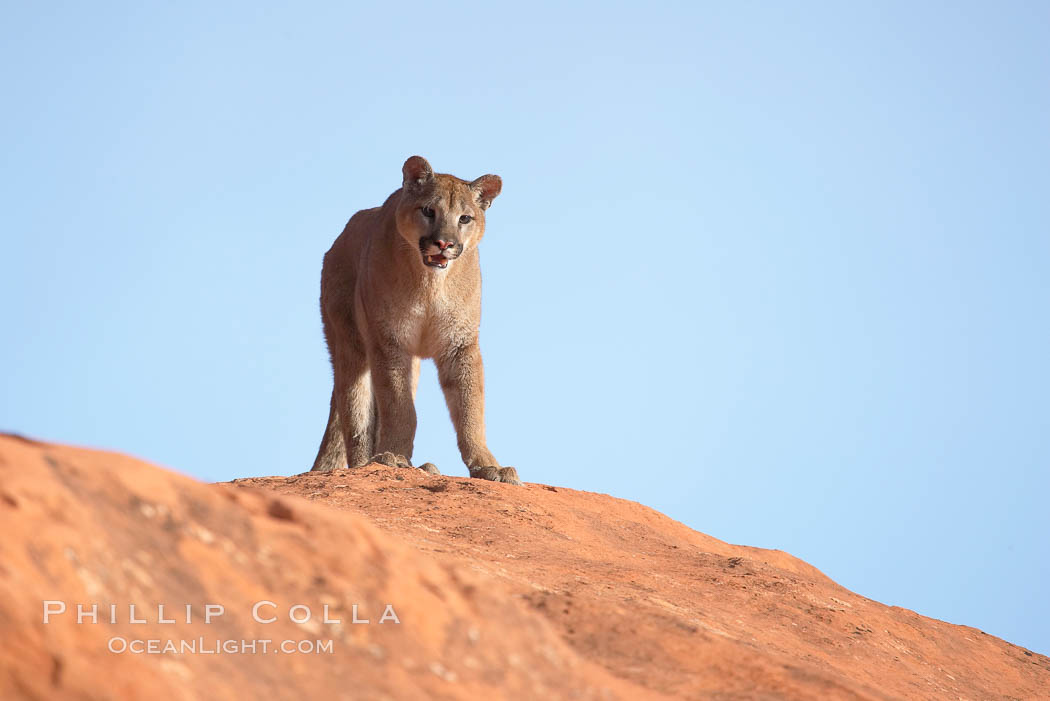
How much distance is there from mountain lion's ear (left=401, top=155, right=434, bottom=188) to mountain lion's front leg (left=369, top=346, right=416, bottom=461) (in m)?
1.47

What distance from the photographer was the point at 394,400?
8961 millimetres

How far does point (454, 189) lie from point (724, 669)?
5650 mm

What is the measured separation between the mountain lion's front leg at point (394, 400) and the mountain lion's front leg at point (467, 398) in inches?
13.4

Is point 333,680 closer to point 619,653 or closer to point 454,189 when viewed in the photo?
point 619,653

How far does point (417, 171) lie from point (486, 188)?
24.8 inches

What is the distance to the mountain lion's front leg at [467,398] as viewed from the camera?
9.02 metres

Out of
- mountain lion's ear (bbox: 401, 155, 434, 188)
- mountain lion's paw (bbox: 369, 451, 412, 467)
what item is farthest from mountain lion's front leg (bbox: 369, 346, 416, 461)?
mountain lion's ear (bbox: 401, 155, 434, 188)

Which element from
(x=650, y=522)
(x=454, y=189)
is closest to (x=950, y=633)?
(x=650, y=522)

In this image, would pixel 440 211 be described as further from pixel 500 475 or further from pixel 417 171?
pixel 500 475

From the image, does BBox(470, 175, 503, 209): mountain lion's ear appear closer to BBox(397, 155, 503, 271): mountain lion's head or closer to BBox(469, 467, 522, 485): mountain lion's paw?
BBox(397, 155, 503, 271): mountain lion's head

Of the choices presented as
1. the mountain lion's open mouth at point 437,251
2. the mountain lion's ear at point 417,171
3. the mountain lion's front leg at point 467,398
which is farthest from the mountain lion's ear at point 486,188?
the mountain lion's front leg at point 467,398

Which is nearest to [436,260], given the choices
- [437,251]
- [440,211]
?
[437,251]

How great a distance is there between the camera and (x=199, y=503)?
10.2 feet

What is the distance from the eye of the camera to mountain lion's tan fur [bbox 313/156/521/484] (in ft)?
29.5
